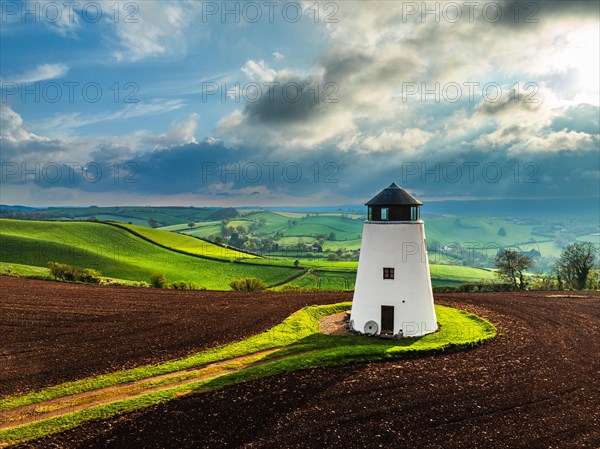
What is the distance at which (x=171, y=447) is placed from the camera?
14.3 meters

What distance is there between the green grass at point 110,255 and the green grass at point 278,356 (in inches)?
1759

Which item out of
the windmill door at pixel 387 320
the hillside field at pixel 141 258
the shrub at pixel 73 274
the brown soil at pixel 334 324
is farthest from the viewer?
the hillside field at pixel 141 258

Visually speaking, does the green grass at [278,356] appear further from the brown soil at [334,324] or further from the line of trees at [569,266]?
the line of trees at [569,266]

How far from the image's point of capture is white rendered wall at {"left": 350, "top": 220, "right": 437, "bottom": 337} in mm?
25875

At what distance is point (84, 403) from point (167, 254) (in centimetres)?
7441

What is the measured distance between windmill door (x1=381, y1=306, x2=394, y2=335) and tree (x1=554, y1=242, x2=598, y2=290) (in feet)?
173

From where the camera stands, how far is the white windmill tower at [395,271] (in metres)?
25.9

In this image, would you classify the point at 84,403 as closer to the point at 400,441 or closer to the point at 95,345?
the point at 95,345

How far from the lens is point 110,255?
80.6 m

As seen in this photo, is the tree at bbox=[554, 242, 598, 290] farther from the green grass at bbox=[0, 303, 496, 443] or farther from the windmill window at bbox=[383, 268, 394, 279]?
the windmill window at bbox=[383, 268, 394, 279]

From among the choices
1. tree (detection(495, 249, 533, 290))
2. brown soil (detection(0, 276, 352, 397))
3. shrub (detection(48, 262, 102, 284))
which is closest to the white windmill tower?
brown soil (detection(0, 276, 352, 397))

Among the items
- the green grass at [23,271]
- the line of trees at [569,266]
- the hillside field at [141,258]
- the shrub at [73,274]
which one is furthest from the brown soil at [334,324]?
the line of trees at [569,266]

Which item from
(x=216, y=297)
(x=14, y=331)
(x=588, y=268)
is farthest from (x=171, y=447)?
(x=588, y=268)

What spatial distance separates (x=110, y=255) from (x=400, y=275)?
73.8m
